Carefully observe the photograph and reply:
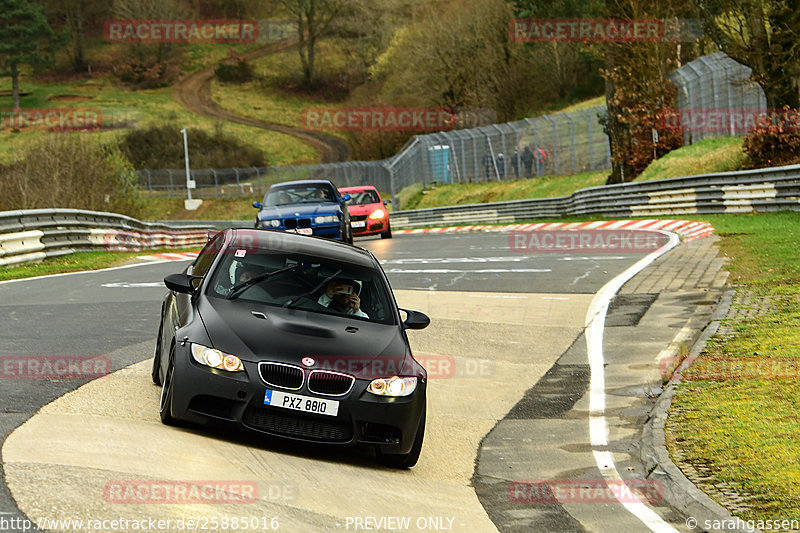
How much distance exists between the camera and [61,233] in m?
24.8

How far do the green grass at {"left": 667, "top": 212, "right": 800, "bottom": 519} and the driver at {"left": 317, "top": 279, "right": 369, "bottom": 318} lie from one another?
2.59m

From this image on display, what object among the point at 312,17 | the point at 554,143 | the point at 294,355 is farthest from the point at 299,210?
the point at 312,17

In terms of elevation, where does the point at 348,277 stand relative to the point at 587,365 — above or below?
above

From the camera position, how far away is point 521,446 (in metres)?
8.80

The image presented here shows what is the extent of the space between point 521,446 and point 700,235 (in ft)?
57.0

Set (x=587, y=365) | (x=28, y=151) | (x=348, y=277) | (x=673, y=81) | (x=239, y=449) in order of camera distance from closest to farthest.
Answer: (x=239, y=449)
(x=348, y=277)
(x=587, y=365)
(x=28, y=151)
(x=673, y=81)

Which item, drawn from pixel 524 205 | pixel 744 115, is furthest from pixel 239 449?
pixel 524 205

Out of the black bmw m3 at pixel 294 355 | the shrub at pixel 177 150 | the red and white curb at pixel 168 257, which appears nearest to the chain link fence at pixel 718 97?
the red and white curb at pixel 168 257

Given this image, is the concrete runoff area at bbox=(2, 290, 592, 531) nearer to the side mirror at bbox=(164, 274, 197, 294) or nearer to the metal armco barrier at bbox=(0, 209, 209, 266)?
the side mirror at bbox=(164, 274, 197, 294)

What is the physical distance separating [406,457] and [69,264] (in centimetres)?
1778

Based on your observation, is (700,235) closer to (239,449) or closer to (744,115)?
(744,115)

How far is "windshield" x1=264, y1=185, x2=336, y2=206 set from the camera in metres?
23.5

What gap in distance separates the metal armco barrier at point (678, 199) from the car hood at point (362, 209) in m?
8.36

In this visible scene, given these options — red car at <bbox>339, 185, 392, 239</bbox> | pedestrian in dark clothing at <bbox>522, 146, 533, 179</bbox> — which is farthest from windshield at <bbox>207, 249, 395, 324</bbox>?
pedestrian in dark clothing at <bbox>522, 146, 533, 179</bbox>
